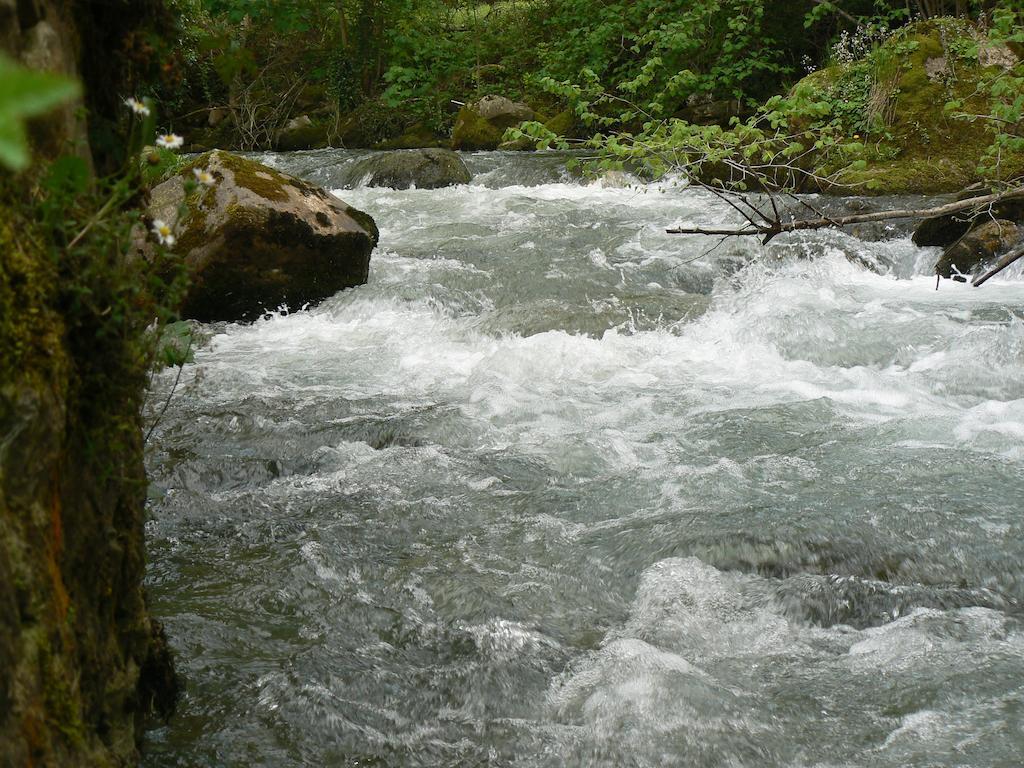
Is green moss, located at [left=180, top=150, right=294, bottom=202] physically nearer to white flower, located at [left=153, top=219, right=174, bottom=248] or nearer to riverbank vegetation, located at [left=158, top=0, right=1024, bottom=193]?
riverbank vegetation, located at [left=158, top=0, right=1024, bottom=193]

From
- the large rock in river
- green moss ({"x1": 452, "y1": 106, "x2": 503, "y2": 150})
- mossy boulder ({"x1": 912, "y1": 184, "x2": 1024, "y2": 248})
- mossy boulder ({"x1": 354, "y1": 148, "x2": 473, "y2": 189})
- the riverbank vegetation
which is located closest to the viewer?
the riverbank vegetation

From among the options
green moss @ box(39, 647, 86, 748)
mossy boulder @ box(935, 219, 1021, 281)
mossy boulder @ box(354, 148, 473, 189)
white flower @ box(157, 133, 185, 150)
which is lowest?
mossy boulder @ box(935, 219, 1021, 281)

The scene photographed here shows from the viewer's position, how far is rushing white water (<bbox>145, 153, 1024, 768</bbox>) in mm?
2951

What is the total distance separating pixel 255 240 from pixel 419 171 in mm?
5874

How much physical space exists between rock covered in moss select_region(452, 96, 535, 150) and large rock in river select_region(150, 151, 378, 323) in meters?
8.35

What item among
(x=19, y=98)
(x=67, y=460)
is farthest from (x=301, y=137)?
(x=19, y=98)

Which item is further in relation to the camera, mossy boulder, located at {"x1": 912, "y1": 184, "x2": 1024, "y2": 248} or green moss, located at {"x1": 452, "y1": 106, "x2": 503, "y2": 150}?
green moss, located at {"x1": 452, "y1": 106, "x2": 503, "y2": 150}

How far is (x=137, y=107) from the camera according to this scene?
7.47ft

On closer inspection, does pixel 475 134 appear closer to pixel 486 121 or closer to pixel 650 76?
pixel 486 121

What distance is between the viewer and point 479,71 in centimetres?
1952

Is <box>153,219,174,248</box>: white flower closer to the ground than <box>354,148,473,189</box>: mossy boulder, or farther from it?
farther from it

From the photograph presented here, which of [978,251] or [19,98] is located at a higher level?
[19,98]

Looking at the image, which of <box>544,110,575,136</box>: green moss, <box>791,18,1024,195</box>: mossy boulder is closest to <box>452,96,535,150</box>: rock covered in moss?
<box>544,110,575,136</box>: green moss

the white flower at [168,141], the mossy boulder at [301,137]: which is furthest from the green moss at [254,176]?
the mossy boulder at [301,137]
